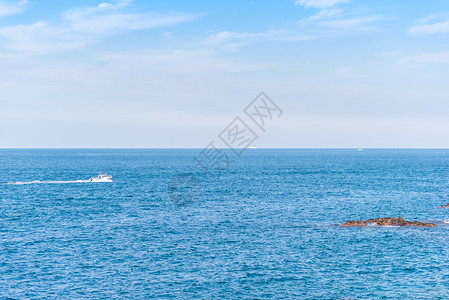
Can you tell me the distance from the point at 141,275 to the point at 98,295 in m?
7.46

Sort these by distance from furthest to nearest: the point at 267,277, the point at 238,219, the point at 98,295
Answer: the point at 238,219 < the point at 267,277 < the point at 98,295

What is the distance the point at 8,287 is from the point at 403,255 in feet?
177

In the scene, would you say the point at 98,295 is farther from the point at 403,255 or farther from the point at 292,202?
the point at 292,202

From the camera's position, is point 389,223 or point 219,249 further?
point 389,223

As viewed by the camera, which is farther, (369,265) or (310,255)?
(310,255)

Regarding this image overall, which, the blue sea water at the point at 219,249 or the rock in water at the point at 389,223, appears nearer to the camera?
the blue sea water at the point at 219,249

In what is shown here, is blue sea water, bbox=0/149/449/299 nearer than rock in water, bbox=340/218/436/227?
Yes

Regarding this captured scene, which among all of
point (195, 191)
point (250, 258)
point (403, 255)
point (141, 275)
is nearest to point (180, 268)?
point (141, 275)

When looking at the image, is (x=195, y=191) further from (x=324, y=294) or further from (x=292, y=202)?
(x=324, y=294)

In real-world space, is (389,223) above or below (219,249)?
above

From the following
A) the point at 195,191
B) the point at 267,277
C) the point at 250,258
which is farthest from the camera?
the point at 195,191

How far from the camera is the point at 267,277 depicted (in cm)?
5344

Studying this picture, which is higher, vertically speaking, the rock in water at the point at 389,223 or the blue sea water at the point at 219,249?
the rock in water at the point at 389,223

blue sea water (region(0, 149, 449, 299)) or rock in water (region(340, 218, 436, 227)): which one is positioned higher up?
rock in water (region(340, 218, 436, 227))
